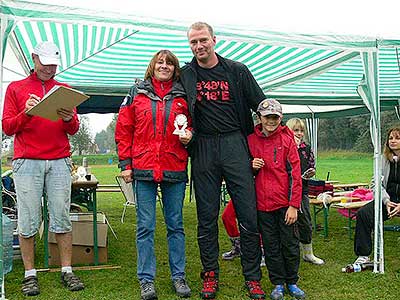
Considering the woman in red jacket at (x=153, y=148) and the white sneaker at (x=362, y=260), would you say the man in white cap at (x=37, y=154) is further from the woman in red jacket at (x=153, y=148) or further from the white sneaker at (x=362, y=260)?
the white sneaker at (x=362, y=260)

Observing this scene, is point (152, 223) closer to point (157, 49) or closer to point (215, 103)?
point (215, 103)

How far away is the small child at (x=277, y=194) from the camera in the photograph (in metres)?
3.37

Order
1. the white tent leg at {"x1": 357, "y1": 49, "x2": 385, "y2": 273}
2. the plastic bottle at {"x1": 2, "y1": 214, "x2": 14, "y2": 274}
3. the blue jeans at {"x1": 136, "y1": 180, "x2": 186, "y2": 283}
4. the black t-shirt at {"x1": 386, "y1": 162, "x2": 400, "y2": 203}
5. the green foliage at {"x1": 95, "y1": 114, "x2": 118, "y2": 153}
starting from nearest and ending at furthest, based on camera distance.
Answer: the blue jeans at {"x1": 136, "y1": 180, "x2": 186, "y2": 283} < the white tent leg at {"x1": 357, "y1": 49, "x2": 385, "y2": 273} < the plastic bottle at {"x1": 2, "y1": 214, "x2": 14, "y2": 274} < the black t-shirt at {"x1": 386, "y1": 162, "x2": 400, "y2": 203} < the green foliage at {"x1": 95, "y1": 114, "x2": 118, "y2": 153}

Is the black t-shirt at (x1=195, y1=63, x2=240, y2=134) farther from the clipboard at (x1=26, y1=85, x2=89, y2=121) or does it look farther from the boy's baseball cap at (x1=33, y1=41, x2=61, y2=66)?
the boy's baseball cap at (x1=33, y1=41, x2=61, y2=66)

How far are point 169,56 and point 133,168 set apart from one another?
75cm

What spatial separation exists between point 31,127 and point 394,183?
3.01 metres

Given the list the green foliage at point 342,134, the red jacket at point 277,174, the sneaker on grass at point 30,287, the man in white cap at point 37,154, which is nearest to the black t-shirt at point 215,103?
the red jacket at point 277,174

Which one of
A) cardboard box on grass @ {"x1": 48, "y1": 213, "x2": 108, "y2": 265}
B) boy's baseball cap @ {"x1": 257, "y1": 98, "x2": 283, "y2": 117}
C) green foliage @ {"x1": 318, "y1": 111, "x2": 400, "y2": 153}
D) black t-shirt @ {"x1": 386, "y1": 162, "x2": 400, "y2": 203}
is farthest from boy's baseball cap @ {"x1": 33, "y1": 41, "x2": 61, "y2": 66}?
green foliage @ {"x1": 318, "y1": 111, "x2": 400, "y2": 153}

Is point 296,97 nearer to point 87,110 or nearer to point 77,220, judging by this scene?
point 87,110

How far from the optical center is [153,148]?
329 centimetres

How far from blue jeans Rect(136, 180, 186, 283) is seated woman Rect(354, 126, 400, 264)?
5.25 ft

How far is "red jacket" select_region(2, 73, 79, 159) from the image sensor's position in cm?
339

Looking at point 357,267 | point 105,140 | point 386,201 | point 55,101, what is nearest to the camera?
point 55,101

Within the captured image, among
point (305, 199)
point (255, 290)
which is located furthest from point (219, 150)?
point (305, 199)
